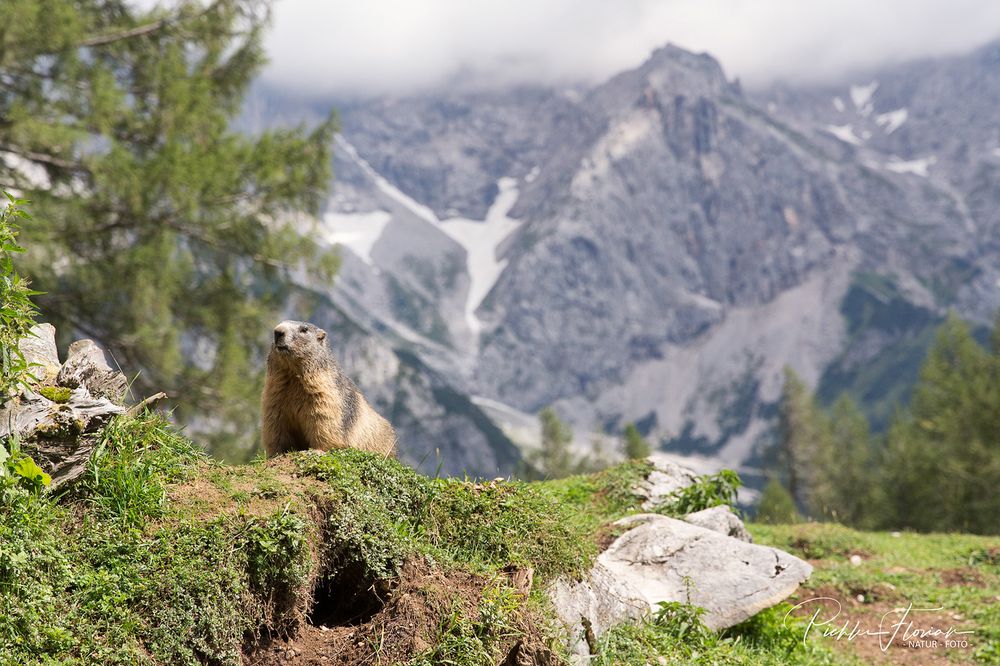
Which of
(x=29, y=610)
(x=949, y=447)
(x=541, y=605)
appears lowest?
(x=949, y=447)

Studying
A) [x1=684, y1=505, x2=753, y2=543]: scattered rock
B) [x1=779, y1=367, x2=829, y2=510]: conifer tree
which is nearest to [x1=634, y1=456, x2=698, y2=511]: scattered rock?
[x1=684, y1=505, x2=753, y2=543]: scattered rock

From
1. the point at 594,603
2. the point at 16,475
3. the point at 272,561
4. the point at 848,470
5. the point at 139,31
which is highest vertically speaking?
the point at 139,31

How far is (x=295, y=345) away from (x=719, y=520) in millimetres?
6193

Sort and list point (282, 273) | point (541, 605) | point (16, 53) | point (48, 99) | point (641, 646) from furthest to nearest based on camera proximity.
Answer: point (282, 273)
point (48, 99)
point (16, 53)
point (641, 646)
point (541, 605)

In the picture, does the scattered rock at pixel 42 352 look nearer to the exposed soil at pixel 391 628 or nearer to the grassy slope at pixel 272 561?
the grassy slope at pixel 272 561

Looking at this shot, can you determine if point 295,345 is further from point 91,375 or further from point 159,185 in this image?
point 159,185

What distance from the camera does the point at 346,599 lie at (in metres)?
6.59

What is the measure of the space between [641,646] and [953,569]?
9.39m

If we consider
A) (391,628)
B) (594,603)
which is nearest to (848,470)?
(594,603)

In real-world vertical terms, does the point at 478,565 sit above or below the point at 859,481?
above

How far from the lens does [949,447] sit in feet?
181

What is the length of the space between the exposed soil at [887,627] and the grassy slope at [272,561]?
101 inches

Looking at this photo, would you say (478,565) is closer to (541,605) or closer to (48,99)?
(541,605)

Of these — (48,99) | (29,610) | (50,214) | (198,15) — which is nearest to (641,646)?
(29,610)
